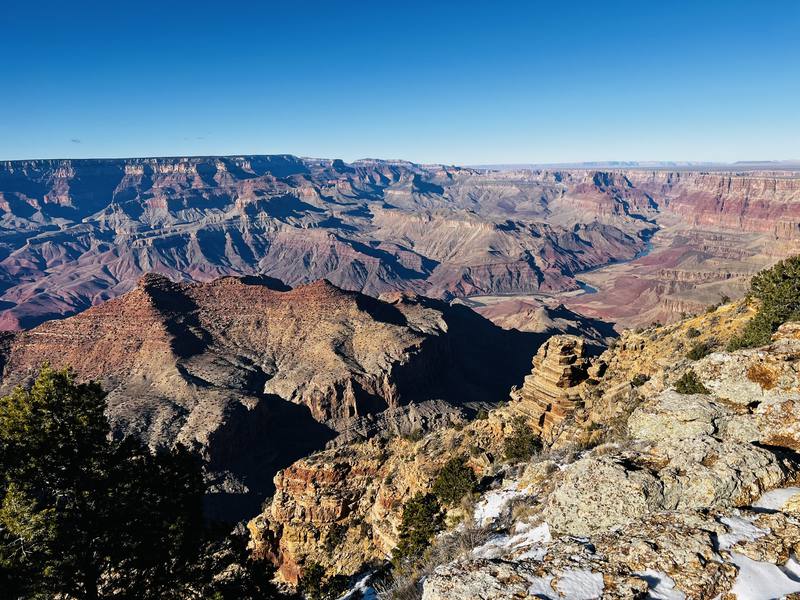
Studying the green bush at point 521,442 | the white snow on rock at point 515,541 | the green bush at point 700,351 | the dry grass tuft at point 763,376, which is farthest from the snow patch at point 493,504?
the green bush at point 700,351

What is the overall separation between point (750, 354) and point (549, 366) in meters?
21.2

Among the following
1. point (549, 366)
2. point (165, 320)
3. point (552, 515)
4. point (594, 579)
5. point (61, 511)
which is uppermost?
point (594, 579)

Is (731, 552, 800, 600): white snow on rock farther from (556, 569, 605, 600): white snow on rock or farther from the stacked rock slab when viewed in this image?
the stacked rock slab

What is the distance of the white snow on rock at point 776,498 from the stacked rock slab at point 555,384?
24498 millimetres

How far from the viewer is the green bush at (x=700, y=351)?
3194cm

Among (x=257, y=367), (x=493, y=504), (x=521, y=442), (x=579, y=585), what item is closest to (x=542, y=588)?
(x=579, y=585)

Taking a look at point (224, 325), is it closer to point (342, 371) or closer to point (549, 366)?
point (342, 371)

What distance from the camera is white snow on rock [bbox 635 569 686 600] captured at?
306 inches

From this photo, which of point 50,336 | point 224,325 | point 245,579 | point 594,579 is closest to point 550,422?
point 245,579

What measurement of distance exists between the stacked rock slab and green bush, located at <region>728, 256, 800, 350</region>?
10472 mm

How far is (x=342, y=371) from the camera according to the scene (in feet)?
292

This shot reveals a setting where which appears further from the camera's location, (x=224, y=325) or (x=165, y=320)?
(x=224, y=325)

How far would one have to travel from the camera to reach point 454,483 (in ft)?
81.9

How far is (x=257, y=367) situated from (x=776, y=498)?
92.7 m
